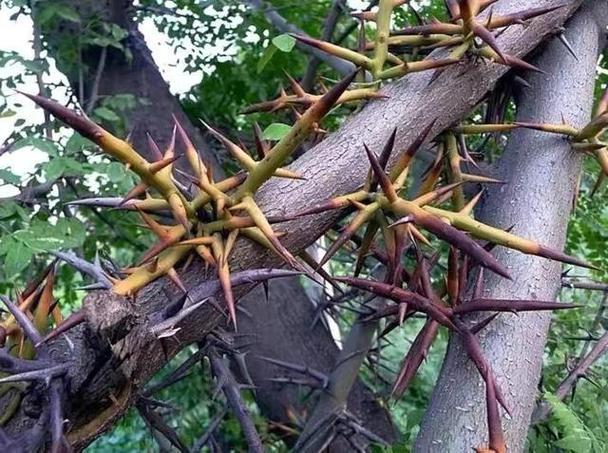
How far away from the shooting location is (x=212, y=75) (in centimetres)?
164

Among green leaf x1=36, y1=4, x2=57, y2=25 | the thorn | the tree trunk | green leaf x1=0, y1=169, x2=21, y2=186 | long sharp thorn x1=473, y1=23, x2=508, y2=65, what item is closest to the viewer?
long sharp thorn x1=473, y1=23, x2=508, y2=65

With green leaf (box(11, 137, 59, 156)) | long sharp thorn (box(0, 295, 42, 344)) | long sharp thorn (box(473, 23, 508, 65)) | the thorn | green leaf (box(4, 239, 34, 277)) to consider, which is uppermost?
the thorn

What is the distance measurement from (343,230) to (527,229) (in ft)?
0.63

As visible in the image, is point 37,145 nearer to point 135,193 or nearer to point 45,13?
point 45,13

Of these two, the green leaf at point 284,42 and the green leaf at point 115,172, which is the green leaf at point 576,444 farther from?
the green leaf at point 115,172

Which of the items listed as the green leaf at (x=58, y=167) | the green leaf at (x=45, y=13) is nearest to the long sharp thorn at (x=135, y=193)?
the green leaf at (x=58, y=167)

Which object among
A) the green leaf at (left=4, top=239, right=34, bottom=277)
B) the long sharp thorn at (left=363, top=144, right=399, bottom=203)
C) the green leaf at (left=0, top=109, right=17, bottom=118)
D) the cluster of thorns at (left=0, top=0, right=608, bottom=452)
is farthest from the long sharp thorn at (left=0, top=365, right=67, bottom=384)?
the green leaf at (left=0, top=109, right=17, bottom=118)

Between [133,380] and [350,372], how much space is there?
91cm

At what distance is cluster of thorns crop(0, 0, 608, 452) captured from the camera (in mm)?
514

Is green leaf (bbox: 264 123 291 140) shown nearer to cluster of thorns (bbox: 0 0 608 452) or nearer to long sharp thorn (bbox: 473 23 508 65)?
cluster of thorns (bbox: 0 0 608 452)

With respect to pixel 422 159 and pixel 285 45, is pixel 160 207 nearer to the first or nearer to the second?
pixel 285 45

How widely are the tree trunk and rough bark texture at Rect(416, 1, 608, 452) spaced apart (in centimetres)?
75

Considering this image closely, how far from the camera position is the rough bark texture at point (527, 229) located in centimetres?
65

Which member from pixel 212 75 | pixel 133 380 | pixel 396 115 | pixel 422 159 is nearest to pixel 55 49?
pixel 212 75
